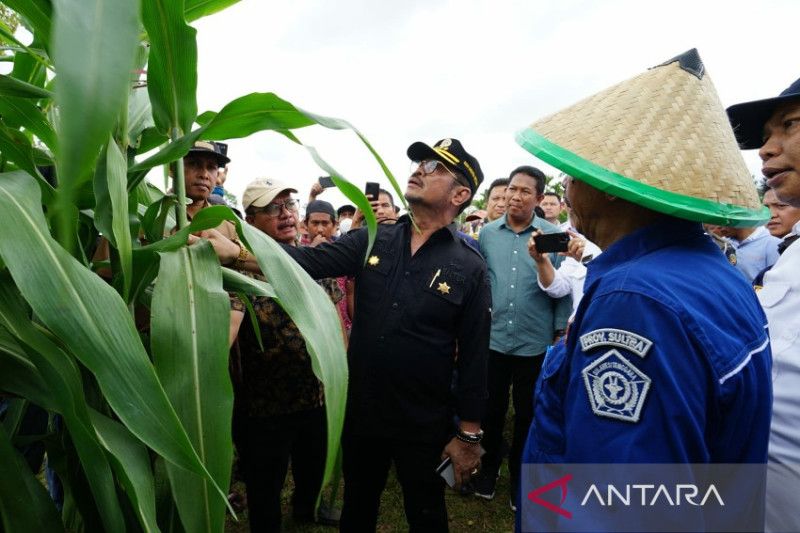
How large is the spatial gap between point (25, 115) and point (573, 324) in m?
1.00

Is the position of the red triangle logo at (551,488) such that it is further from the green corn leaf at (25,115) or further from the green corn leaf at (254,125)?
the green corn leaf at (25,115)

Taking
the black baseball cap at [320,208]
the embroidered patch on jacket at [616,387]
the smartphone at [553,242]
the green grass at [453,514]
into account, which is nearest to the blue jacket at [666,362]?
the embroidered patch on jacket at [616,387]

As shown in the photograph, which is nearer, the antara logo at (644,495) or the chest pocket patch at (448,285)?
the antara logo at (644,495)

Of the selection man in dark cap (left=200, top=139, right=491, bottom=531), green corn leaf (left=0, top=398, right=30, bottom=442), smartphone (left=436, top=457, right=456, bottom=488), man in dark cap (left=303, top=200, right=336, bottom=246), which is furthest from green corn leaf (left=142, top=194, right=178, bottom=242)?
man in dark cap (left=303, top=200, right=336, bottom=246)

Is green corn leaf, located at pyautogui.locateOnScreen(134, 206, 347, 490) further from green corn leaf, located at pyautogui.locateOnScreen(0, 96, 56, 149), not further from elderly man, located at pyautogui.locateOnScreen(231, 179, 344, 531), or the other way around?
elderly man, located at pyautogui.locateOnScreen(231, 179, 344, 531)

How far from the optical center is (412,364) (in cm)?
192

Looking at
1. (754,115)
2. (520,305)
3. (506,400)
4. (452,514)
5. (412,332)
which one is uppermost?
(754,115)

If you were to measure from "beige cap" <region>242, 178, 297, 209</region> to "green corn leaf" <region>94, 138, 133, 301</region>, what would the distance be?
1.53 metres

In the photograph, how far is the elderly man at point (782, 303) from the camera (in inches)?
45.8

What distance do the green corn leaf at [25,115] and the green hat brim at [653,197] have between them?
88cm

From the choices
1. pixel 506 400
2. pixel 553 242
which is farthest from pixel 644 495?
pixel 506 400

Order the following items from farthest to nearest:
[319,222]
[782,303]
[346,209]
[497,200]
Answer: [346,209] → [497,200] → [319,222] → [782,303]

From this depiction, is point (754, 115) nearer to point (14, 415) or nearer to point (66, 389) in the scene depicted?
point (66, 389)

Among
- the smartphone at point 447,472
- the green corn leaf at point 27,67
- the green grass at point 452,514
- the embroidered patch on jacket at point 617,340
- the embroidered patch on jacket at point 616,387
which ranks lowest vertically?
the green grass at point 452,514
